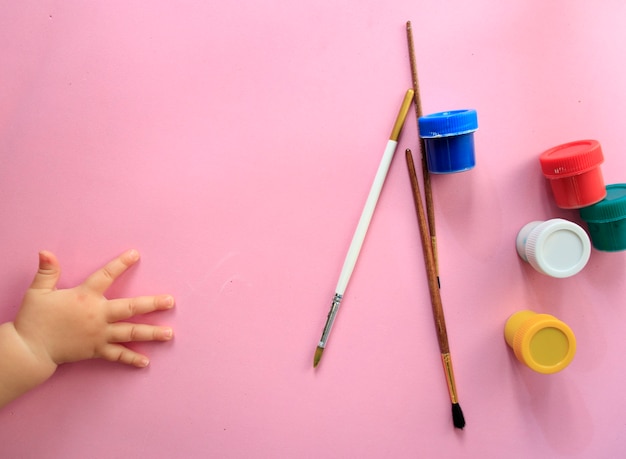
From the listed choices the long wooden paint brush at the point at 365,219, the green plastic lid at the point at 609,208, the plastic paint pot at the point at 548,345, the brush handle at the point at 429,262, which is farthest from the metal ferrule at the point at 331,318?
the green plastic lid at the point at 609,208

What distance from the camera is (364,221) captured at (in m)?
0.59

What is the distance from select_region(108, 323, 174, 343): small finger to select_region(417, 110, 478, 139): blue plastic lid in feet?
1.35

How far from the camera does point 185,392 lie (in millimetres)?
610

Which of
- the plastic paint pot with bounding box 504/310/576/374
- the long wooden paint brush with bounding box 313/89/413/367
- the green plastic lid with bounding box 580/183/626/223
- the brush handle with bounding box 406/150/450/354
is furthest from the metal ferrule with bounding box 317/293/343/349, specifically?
the green plastic lid with bounding box 580/183/626/223

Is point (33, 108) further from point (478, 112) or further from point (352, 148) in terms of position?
point (478, 112)

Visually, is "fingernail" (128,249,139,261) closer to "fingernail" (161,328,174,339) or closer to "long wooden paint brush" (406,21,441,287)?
"fingernail" (161,328,174,339)

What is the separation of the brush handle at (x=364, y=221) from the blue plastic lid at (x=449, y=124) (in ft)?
0.21

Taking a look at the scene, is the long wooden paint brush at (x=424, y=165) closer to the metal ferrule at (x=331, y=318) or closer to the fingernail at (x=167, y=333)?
the metal ferrule at (x=331, y=318)

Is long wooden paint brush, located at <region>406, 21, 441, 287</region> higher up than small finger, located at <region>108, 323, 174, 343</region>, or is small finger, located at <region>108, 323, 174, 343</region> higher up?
long wooden paint brush, located at <region>406, 21, 441, 287</region>

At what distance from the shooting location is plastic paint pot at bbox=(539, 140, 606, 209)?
0.55 meters

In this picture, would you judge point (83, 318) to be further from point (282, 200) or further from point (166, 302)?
point (282, 200)

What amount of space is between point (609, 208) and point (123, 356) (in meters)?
0.63

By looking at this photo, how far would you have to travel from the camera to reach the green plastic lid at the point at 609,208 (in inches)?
21.9

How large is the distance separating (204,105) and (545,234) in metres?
0.46
